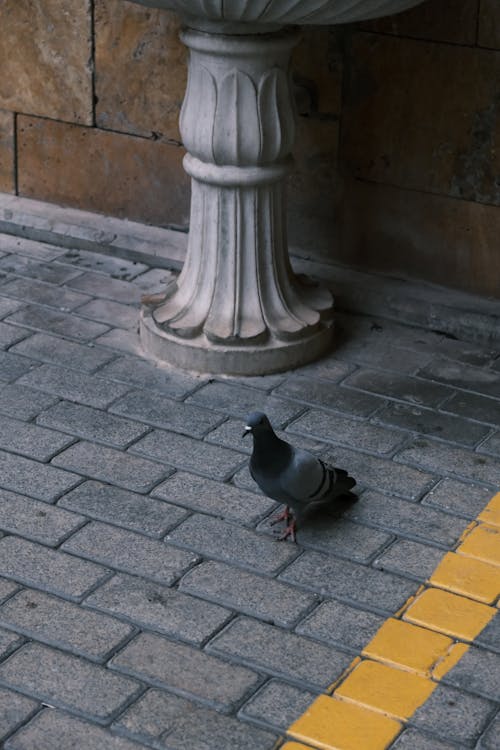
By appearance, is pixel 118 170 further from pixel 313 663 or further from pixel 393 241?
pixel 313 663

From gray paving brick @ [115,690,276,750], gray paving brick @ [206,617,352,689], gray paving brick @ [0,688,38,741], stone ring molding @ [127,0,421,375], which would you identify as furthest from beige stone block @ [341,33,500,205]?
gray paving brick @ [0,688,38,741]

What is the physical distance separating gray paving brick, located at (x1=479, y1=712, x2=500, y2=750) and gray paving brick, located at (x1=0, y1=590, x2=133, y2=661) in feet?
3.17

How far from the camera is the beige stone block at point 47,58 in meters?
5.65

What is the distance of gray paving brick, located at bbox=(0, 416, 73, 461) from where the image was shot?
4359 mm

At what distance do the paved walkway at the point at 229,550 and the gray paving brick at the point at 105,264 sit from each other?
1.15ft

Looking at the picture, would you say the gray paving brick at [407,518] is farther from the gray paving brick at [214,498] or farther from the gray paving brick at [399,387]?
the gray paving brick at [399,387]

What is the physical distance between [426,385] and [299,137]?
120 cm

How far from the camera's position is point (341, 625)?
11.8ft

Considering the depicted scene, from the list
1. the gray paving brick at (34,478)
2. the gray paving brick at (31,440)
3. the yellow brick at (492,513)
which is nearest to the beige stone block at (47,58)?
the gray paving brick at (31,440)

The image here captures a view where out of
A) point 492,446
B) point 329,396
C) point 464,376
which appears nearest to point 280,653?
point 492,446

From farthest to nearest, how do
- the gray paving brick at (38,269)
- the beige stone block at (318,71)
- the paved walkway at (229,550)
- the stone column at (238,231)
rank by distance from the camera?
the gray paving brick at (38,269) < the beige stone block at (318,71) < the stone column at (238,231) < the paved walkway at (229,550)

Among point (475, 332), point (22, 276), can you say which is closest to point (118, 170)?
point (22, 276)

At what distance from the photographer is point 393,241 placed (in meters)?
5.35

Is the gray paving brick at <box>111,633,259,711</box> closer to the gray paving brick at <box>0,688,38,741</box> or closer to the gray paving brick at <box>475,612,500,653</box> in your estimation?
the gray paving brick at <box>0,688,38,741</box>
